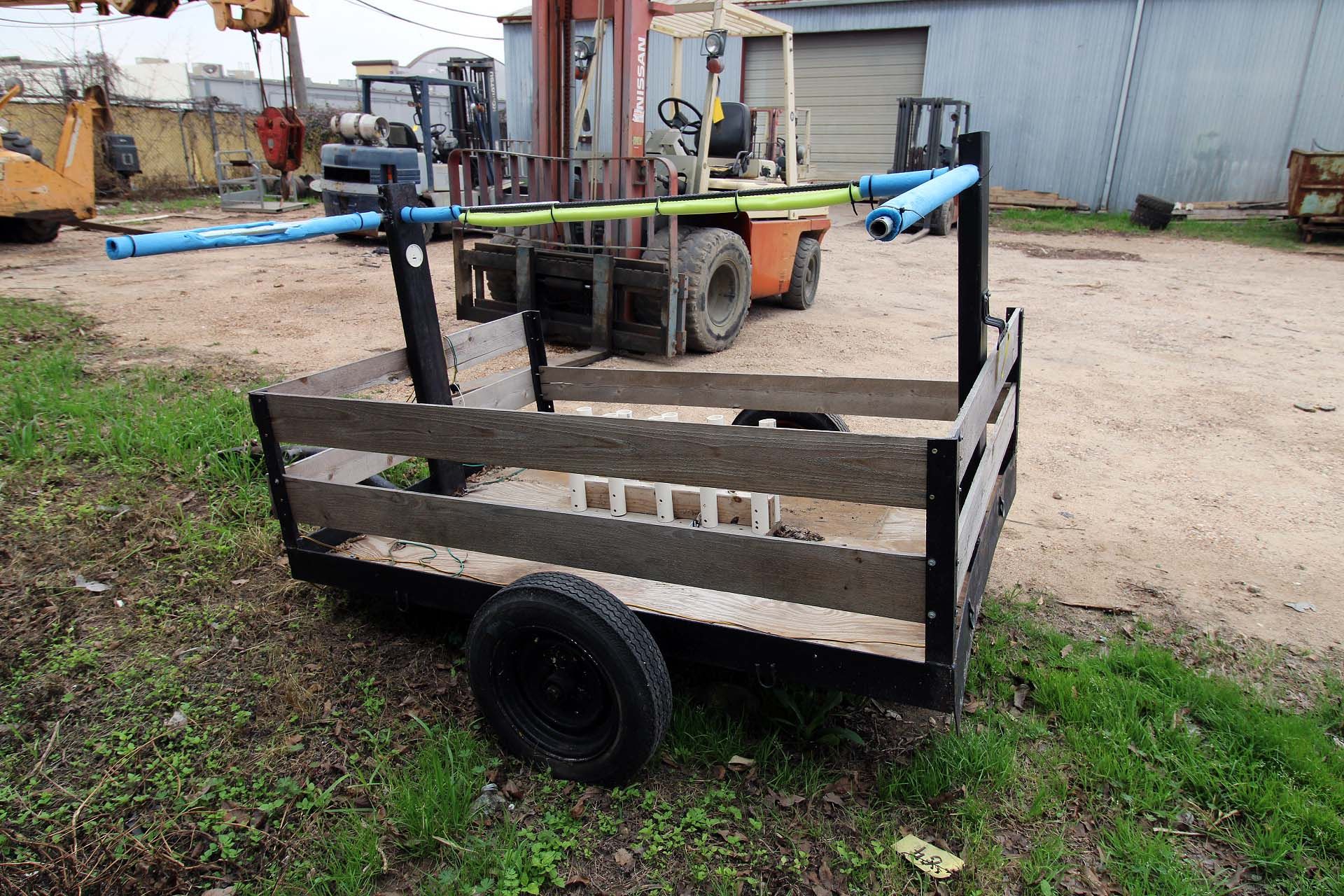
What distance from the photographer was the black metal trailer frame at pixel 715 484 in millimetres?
2076

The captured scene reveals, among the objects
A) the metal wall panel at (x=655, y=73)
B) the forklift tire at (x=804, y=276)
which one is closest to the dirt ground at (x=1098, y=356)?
the forklift tire at (x=804, y=276)

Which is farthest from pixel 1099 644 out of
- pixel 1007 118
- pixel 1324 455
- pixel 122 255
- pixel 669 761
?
pixel 1007 118

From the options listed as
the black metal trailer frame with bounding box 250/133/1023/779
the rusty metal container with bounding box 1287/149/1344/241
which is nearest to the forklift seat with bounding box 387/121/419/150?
the black metal trailer frame with bounding box 250/133/1023/779

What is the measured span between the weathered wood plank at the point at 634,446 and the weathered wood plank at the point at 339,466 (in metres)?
0.18

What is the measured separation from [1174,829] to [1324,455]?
3728 millimetres

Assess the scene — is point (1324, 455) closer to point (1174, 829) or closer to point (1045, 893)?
point (1174, 829)

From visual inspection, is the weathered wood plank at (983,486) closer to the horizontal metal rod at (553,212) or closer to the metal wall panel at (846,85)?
the horizontal metal rod at (553,212)

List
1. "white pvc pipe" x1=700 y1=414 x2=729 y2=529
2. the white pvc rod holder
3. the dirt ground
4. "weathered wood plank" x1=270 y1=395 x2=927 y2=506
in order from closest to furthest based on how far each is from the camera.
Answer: "weathered wood plank" x1=270 y1=395 x2=927 y2=506, "white pvc pipe" x1=700 y1=414 x2=729 y2=529, the white pvc rod holder, the dirt ground

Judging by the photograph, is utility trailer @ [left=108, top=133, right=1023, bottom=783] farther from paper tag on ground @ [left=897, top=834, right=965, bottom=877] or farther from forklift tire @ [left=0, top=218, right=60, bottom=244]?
forklift tire @ [left=0, top=218, right=60, bottom=244]

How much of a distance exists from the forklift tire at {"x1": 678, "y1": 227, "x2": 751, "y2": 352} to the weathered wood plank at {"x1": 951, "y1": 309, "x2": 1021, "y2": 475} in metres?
3.70

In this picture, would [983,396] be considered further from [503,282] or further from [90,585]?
[503,282]

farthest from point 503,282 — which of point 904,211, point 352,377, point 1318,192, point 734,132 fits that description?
point 1318,192

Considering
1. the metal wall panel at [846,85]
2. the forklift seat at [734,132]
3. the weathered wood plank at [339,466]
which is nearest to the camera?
the weathered wood plank at [339,466]

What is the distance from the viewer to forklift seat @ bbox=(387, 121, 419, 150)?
1366 centimetres
